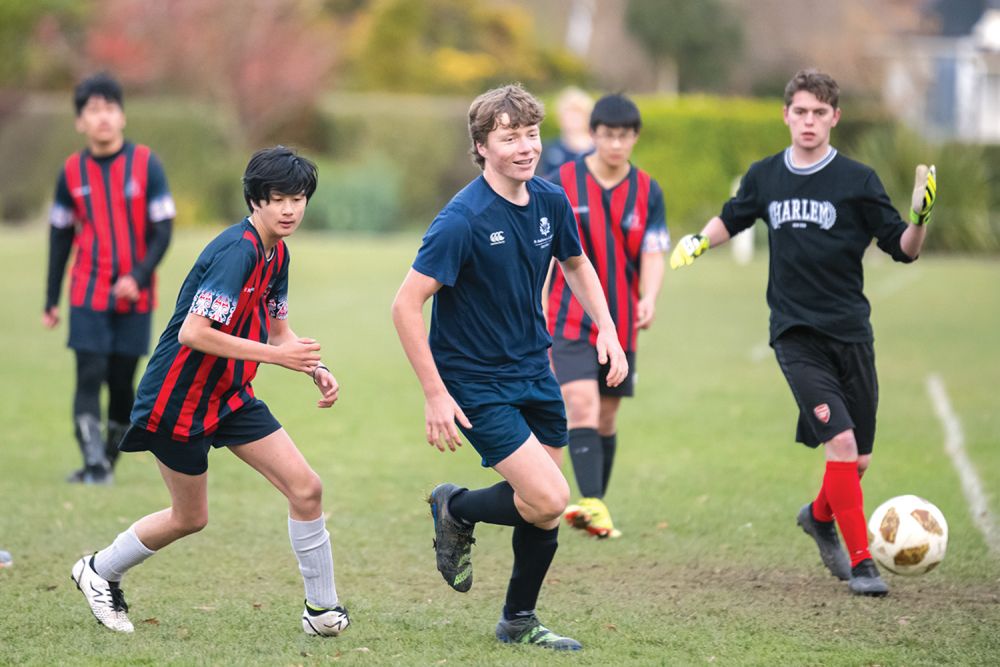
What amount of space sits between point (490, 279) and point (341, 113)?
29312 millimetres

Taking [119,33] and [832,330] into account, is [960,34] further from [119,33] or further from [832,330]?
[832,330]

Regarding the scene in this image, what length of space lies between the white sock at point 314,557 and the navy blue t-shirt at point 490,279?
0.75 metres

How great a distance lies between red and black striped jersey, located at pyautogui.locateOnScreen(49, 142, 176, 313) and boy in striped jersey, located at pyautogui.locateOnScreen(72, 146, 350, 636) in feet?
9.74

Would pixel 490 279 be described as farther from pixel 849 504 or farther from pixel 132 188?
pixel 132 188

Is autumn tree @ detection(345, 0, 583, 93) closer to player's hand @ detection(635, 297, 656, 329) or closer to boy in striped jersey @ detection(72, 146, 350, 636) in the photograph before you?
player's hand @ detection(635, 297, 656, 329)

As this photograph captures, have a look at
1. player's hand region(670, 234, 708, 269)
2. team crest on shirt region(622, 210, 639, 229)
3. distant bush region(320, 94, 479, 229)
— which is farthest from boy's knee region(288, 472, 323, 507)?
distant bush region(320, 94, 479, 229)

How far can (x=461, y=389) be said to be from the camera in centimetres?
494

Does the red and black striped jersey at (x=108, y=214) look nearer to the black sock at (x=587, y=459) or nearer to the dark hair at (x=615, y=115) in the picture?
the dark hair at (x=615, y=115)

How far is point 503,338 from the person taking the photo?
4.94 meters

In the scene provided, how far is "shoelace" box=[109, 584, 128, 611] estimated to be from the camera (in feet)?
17.0

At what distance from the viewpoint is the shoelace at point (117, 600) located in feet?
17.0

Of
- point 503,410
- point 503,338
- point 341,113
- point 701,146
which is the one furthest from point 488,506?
point 341,113

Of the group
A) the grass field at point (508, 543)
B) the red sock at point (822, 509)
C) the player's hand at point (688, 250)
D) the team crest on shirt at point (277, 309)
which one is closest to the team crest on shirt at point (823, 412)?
the red sock at point (822, 509)

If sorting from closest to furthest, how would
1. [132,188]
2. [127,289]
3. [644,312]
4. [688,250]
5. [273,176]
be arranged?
[273,176]
[688,250]
[644,312]
[127,289]
[132,188]
